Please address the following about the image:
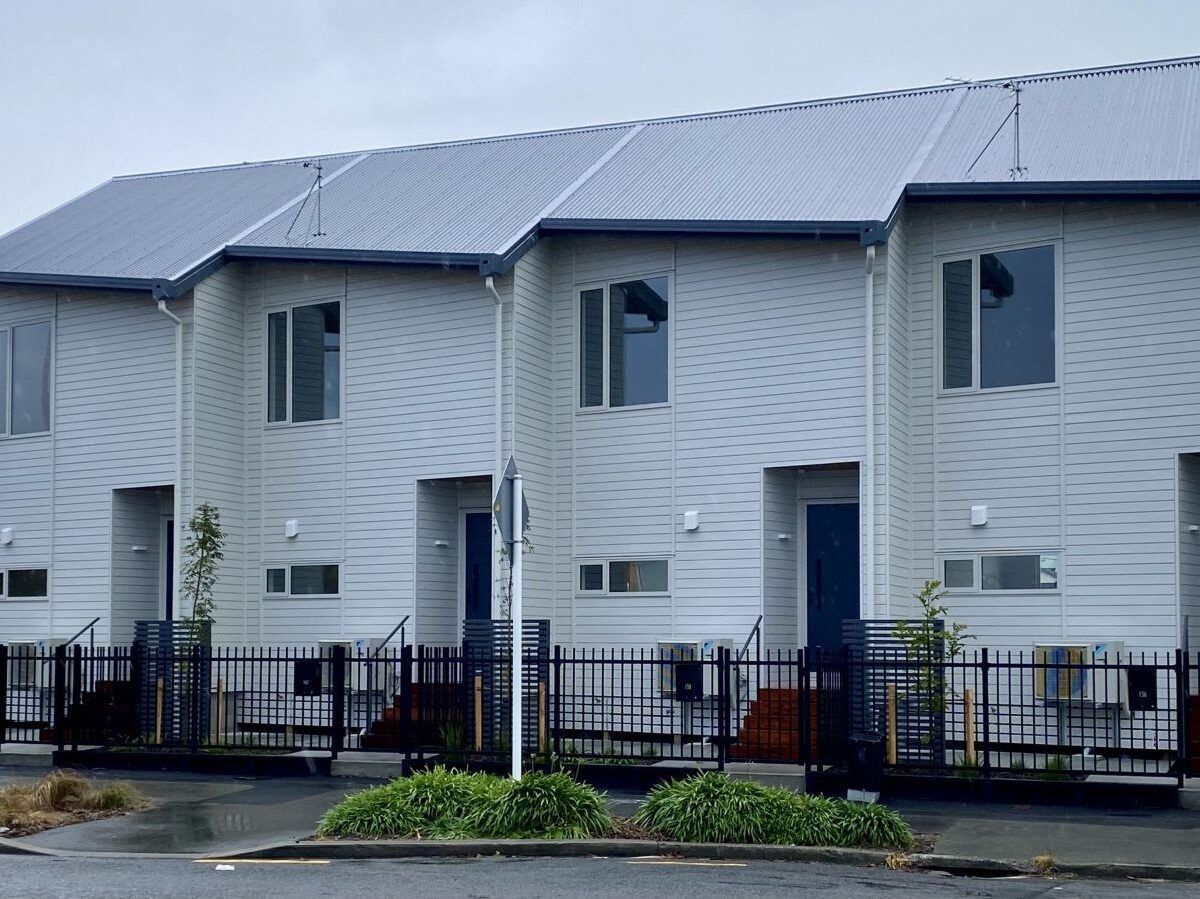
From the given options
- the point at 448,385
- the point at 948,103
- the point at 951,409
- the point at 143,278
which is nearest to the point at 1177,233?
the point at 951,409

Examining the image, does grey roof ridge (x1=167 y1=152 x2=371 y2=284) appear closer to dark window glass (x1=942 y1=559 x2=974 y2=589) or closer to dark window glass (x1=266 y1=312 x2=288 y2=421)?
dark window glass (x1=266 y1=312 x2=288 y2=421)

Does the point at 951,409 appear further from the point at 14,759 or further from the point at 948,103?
the point at 14,759

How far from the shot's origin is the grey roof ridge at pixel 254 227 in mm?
21789

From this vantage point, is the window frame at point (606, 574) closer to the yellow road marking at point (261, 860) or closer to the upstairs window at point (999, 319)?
the upstairs window at point (999, 319)

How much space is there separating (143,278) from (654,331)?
6.85 m

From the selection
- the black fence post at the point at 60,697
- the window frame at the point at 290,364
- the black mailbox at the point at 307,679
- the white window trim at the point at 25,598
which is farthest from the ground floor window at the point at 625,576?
the white window trim at the point at 25,598

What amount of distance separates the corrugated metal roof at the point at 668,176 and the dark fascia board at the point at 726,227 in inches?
1.1

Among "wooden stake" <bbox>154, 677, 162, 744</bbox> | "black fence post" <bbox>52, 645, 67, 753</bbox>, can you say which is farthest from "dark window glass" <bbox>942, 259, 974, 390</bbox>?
"black fence post" <bbox>52, 645, 67, 753</bbox>

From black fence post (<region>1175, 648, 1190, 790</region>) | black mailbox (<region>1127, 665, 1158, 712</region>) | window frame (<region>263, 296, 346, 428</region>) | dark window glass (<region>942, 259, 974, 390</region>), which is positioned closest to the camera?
black fence post (<region>1175, 648, 1190, 790</region>)

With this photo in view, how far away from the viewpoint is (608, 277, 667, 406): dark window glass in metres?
21.1

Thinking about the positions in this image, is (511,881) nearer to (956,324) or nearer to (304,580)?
(956,324)

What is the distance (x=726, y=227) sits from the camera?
19516 mm

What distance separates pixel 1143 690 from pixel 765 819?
5.49 m

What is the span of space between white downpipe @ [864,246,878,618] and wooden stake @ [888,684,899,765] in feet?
6.48
